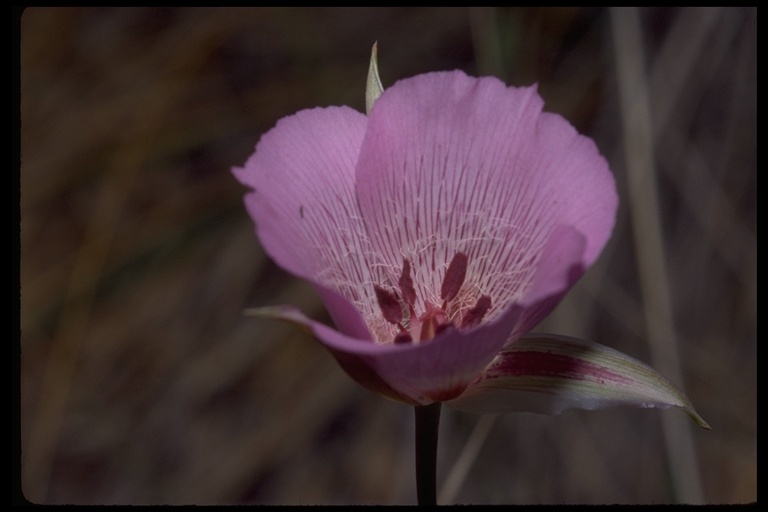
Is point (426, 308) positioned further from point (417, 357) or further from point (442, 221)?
point (417, 357)

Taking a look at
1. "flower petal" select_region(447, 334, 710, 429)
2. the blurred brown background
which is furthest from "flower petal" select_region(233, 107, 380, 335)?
the blurred brown background

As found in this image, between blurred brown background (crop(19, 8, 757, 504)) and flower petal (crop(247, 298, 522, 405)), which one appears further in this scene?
blurred brown background (crop(19, 8, 757, 504))

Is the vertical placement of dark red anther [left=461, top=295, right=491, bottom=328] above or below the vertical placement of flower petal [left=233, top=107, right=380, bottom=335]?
below

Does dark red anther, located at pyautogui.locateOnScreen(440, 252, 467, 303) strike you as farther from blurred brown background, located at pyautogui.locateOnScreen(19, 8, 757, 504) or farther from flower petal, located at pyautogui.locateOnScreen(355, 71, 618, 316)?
blurred brown background, located at pyautogui.locateOnScreen(19, 8, 757, 504)

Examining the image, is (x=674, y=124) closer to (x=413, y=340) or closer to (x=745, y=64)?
(x=745, y=64)

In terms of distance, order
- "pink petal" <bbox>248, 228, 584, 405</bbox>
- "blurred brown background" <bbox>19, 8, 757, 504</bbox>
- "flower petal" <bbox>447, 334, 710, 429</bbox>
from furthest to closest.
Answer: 1. "blurred brown background" <bbox>19, 8, 757, 504</bbox>
2. "flower petal" <bbox>447, 334, 710, 429</bbox>
3. "pink petal" <bbox>248, 228, 584, 405</bbox>

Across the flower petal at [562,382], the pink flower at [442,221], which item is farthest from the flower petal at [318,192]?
the flower petal at [562,382]
